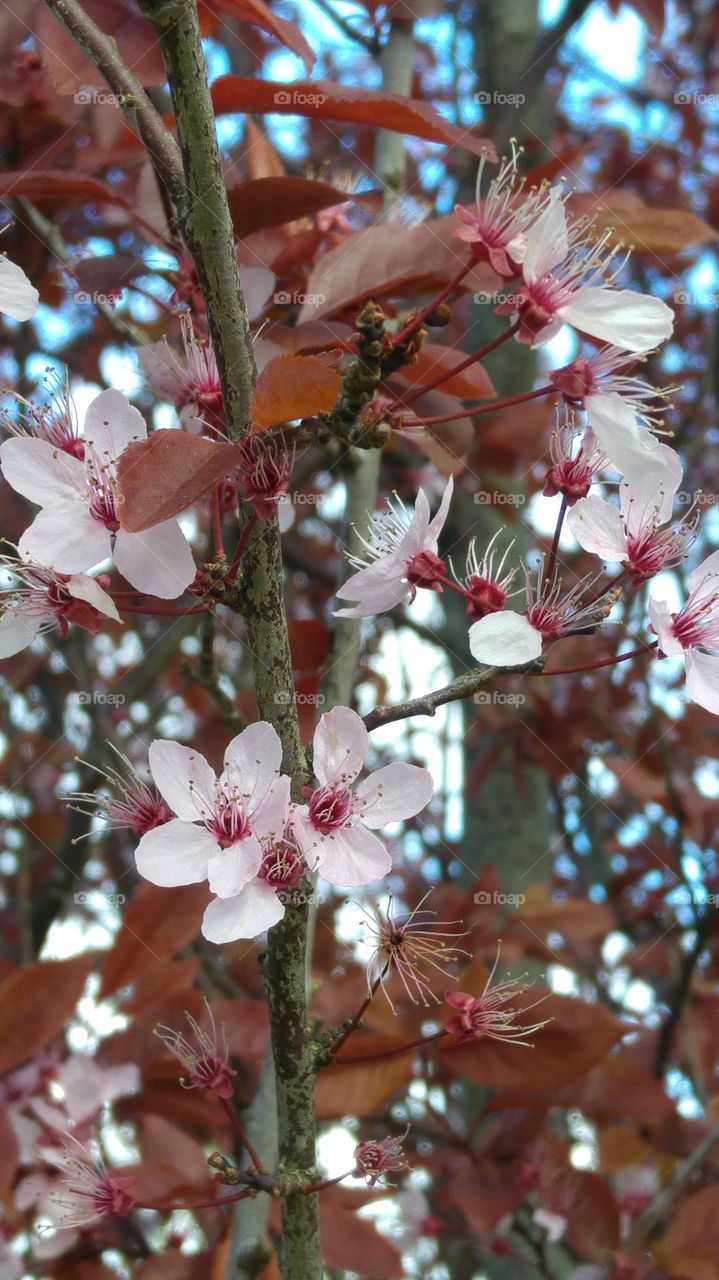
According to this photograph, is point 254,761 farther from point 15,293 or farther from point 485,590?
point 15,293

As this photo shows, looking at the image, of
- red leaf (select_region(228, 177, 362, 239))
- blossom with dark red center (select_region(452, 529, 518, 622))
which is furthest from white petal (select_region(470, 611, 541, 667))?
red leaf (select_region(228, 177, 362, 239))

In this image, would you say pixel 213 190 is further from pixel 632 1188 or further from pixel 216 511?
pixel 632 1188

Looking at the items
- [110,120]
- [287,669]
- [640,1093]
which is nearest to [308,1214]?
[287,669]

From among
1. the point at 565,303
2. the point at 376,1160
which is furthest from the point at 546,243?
the point at 376,1160

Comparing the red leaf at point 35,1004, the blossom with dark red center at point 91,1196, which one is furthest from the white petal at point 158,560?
the red leaf at point 35,1004

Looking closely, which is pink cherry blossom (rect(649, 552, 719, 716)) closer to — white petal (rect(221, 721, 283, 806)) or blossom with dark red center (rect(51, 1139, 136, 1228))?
white petal (rect(221, 721, 283, 806))
